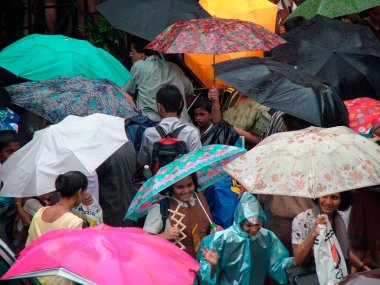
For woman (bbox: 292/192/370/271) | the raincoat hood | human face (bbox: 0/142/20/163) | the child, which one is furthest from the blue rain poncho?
the child

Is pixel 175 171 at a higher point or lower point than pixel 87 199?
higher

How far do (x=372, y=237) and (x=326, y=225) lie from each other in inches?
38.0

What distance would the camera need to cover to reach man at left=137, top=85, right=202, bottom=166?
32.4ft

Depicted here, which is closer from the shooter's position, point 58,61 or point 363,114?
point 363,114

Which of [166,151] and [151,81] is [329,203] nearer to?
[166,151]

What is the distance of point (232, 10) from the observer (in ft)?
41.4

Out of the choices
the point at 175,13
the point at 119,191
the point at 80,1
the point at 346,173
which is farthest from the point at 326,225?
the point at 80,1

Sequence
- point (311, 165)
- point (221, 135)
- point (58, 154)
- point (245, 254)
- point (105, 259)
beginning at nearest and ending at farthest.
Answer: point (105, 259)
point (311, 165)
point (245, 254)
point (58, 154)
point (221, 135)

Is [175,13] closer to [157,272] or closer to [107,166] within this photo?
[107,166]

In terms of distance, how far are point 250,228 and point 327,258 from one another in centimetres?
65

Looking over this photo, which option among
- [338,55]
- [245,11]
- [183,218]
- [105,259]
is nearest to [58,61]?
[245,11]

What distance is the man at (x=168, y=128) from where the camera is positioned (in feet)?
32.4

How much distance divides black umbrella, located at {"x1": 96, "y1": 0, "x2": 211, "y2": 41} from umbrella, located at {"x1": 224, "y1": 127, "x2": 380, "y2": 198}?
3775mm

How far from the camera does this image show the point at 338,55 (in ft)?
35.0
